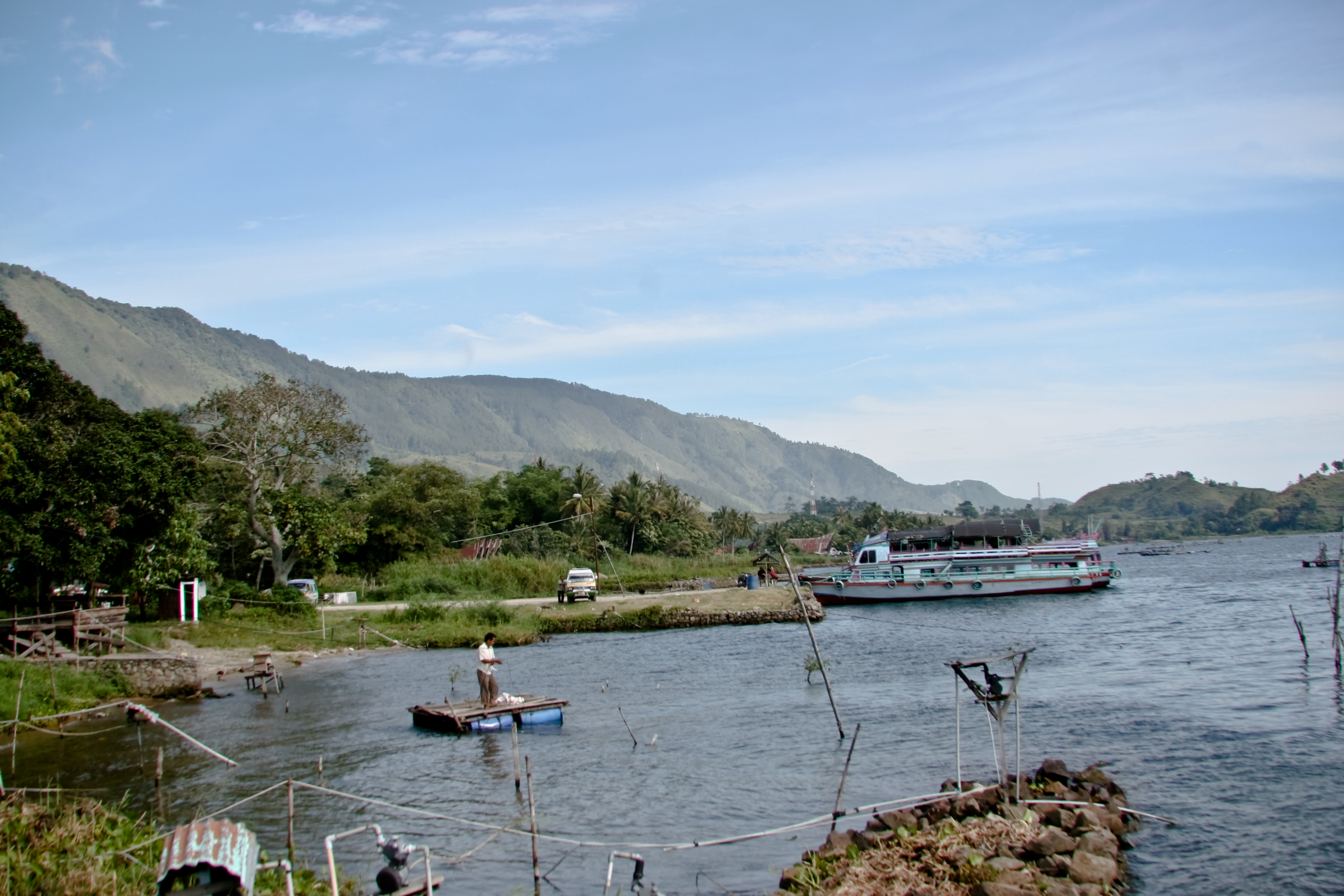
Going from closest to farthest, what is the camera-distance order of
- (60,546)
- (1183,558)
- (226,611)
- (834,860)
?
1. (834,860)
2. (60,546)
3. (226,611)
4. (1183,558)

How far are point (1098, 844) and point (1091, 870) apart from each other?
3.38 ft

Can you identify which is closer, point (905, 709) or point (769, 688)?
point (905, 709)

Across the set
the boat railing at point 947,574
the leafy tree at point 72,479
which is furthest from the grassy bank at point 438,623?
the boat railing at point 947,574

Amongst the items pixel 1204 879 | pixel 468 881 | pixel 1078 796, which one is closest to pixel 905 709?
pixel 1078 796

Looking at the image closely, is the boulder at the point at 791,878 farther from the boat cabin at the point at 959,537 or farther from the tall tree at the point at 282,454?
Answer: the boat cabin at the point at 959,537

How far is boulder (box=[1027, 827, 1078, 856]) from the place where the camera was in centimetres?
1255

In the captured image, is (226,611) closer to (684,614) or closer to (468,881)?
(684,614)

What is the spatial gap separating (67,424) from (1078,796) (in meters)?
34.5

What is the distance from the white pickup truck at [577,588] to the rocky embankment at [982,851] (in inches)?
1657

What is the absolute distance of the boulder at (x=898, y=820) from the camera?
551 inches

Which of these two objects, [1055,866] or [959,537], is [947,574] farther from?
[1055,866]

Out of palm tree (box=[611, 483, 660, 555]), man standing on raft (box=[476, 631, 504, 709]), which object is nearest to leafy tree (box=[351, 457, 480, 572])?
palm tree (box=[611, 483, 660, 555])

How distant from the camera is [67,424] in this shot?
111 ft

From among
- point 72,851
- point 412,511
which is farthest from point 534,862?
point 412,511
